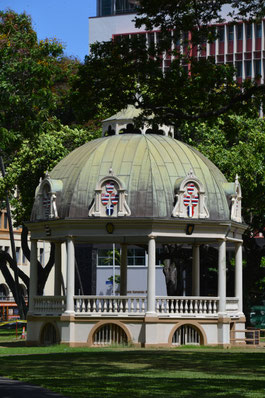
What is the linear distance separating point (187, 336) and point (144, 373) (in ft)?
56.8

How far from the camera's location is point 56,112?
272 ft

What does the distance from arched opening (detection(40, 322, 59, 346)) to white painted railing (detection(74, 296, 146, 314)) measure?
1.77m

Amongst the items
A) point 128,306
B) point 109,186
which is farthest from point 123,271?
point 109,186

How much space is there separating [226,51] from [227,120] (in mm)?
98529

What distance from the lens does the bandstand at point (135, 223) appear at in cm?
4294

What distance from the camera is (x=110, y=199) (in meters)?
43.1

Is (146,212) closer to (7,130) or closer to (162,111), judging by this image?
(7,130)

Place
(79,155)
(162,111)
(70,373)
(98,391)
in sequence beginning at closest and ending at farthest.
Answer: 1. (98,391)
2. (70,373)
3. (162,111)
4. (79,155)

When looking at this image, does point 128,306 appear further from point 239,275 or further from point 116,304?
point 239,275

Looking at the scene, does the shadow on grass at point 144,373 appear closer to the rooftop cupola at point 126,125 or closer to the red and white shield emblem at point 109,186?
the red and white shield emblem at point 109,186

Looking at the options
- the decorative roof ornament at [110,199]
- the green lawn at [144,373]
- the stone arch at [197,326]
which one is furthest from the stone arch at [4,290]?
the green lawn at [144,373]

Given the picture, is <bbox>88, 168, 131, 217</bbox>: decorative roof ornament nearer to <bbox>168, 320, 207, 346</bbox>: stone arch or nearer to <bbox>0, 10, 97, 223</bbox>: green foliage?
<bbox>0, 10, 97, 223</bbox>: green foliage

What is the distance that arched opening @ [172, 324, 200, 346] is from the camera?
4378cm

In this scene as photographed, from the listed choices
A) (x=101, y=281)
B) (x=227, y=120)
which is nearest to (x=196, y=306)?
(x=227, y=120)
